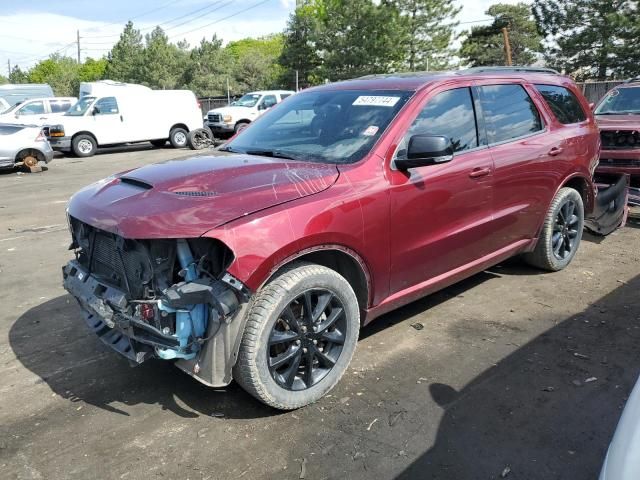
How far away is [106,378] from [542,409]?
106 inches

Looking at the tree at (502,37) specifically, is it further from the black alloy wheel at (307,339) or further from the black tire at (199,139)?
the black alloy wheel at (307,339)

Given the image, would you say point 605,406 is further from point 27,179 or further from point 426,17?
point 426,17

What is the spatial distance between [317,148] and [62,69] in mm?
83461

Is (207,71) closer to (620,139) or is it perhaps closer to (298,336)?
(620,139)

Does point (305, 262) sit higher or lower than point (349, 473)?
higher

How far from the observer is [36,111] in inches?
811

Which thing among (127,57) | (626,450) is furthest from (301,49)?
(626,450)

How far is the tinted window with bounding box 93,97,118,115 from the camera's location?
18406mm

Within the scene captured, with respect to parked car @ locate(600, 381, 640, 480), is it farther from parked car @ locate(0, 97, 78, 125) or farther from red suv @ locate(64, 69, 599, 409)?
parked car @ locate(0, 97, 78, 125)

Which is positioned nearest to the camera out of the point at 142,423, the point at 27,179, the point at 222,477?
the point at 222,477

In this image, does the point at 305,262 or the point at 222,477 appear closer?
the point at 222,477

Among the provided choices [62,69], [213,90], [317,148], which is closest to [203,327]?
[317,148]

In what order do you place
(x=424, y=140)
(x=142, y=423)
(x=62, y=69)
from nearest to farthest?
(x=142, y=423)
(x=424, y=140)
(x=62, y=69)

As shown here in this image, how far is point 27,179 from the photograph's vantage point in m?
13.3
